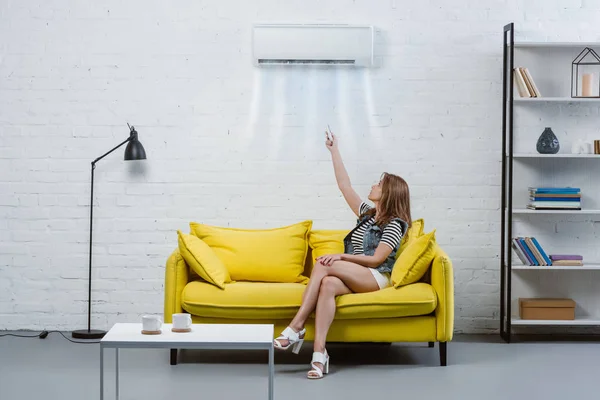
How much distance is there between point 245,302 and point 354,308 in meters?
0.60

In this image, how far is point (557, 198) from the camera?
5684mm

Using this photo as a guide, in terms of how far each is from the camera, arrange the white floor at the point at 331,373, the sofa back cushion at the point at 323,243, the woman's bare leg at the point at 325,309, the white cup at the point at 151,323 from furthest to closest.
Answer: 1. the sofa back cushion at the point at 323,243
2. the woman's bare leg at the point at 325,309
3. the white floor at the point at 331,373
4. the white cup at the point at 151,323

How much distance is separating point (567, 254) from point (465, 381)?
177 centimetres

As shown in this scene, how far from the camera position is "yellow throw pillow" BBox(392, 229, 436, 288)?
16.0 ft

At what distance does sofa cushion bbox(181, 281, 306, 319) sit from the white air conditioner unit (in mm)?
1683

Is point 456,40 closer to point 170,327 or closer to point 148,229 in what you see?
point 148,229

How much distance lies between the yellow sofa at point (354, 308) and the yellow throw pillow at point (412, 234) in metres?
0.42

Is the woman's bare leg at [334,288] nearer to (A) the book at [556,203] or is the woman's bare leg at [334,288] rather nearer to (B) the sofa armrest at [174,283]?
(B) the sofa armrest at [174,283]

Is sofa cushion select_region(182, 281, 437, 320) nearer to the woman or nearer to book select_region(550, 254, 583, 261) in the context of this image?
the woman

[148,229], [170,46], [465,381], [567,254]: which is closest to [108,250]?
[148,229]

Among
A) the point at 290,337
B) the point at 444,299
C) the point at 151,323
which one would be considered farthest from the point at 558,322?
the point at 151,323

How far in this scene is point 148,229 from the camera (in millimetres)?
5902

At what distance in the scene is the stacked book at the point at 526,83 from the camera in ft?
18.6

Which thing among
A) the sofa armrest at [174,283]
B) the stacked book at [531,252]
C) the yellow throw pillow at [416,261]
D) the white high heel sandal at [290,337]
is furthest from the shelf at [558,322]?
the sofa armrest at [174,283]
